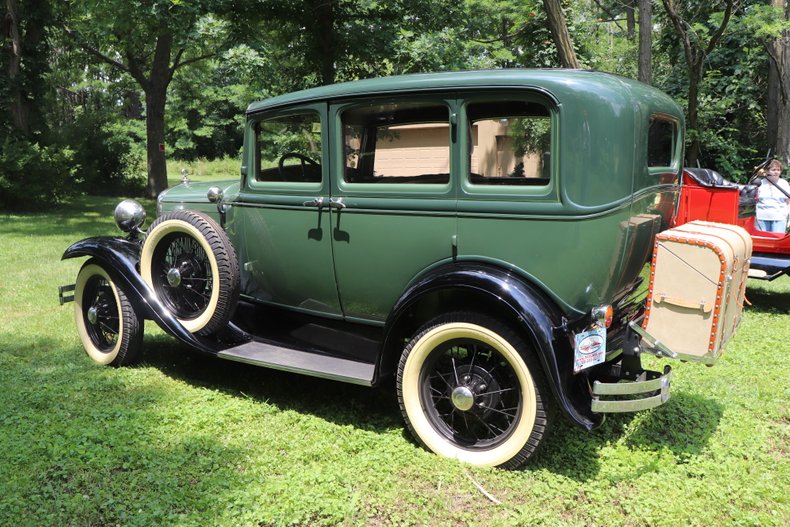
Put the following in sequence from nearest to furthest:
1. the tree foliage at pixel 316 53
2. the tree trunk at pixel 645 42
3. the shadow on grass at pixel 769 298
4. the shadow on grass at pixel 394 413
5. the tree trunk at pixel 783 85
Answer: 1. the shadow on grass at pixel 394 413
2. the shadow on grass at pixel 769 298
3. the tree trunk at pixel 645 42
4. the tree foliage at pixel 316 53
5. the tree trunk at pixel 783 85

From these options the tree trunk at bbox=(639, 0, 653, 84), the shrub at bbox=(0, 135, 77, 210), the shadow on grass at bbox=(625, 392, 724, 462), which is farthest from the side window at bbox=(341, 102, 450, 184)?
A: the shrub at bbox=(0, 135, 77, 210)

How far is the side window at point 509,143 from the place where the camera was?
3.22 metres

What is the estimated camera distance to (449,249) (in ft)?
11.4

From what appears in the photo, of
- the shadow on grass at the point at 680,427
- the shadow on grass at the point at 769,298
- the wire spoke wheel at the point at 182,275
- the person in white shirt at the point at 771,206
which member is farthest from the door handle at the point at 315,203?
the person in white shirt at the point at 771,206

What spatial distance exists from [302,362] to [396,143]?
4.94ft

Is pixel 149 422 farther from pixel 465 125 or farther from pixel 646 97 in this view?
pixel 646 97

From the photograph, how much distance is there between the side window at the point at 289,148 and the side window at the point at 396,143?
0.85 feet

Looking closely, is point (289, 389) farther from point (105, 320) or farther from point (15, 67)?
point (15, 67)

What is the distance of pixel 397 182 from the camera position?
376cm

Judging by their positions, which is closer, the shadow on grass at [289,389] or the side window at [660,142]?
the side window at [660,142]

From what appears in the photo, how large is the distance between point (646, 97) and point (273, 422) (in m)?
2.95

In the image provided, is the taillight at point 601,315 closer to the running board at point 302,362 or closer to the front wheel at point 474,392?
the front wheel at point 474,392

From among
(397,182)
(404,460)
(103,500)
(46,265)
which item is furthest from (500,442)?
(46,265)

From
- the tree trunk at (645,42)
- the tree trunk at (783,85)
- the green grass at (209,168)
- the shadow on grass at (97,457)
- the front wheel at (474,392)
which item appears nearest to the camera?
the shadow on grass at (97,457)
